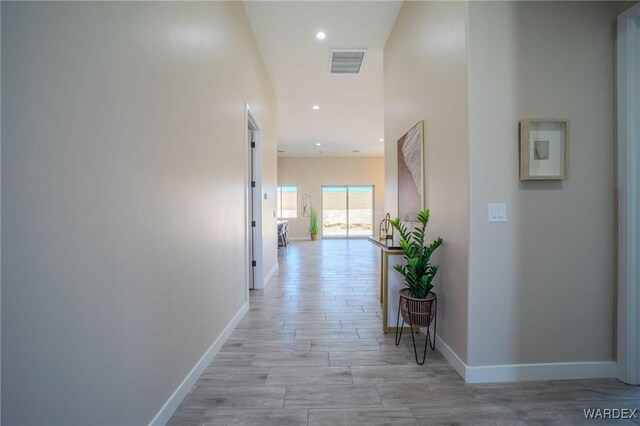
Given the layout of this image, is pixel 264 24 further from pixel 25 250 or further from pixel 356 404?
pixel 356 404

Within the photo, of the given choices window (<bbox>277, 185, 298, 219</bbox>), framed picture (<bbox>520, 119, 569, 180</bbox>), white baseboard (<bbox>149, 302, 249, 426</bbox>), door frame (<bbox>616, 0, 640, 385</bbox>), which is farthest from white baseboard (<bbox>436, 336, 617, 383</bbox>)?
window (<bbox>277, 185, 298, 219</bbox>)

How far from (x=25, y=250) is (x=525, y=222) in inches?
99.2

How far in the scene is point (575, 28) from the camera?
189cm

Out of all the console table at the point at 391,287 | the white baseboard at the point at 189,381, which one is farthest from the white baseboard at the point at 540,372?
the white baseboard at the point at 189,381

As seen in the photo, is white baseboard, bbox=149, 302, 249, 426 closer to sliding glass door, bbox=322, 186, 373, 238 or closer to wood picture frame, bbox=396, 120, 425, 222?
wood picture frame, bbox=396, 120, 425, 222

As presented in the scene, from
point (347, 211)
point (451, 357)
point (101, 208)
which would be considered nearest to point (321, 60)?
point (101, 208)

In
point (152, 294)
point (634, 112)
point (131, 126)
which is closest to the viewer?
point (131, 126)

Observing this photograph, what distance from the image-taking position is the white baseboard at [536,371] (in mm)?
1876

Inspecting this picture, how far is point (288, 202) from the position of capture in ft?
35.7

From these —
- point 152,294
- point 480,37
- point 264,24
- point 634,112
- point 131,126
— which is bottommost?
point 152,294

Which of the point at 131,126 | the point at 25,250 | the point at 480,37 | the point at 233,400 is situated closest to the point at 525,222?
the point at 480,37

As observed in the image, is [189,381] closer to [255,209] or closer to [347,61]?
[255,209]

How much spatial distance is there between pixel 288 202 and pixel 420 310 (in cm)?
906

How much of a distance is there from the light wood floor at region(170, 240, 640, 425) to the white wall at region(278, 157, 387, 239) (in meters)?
8.15
